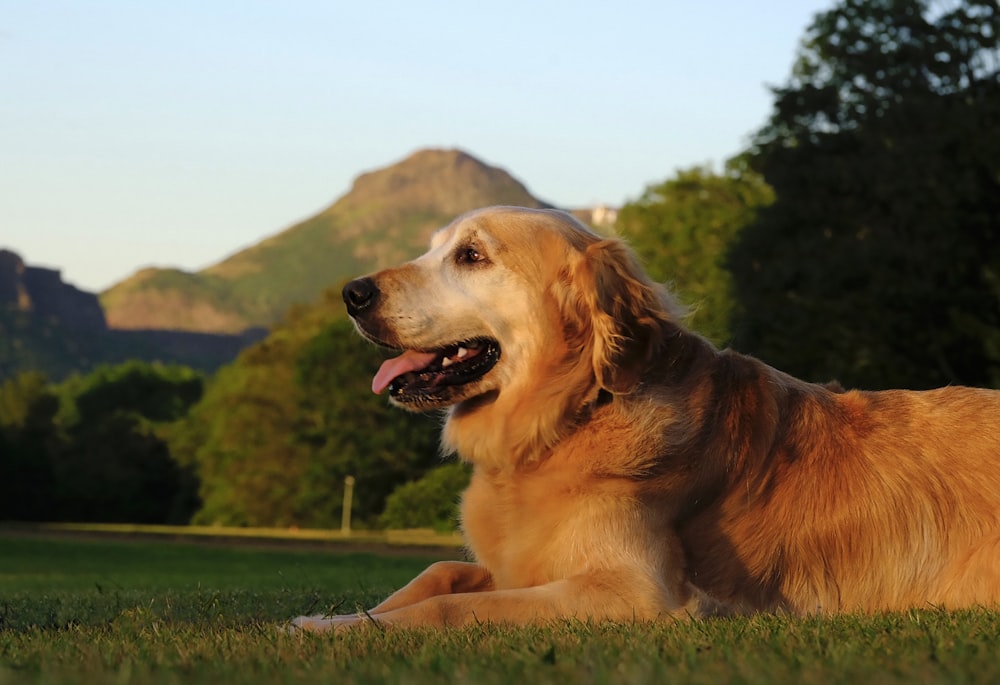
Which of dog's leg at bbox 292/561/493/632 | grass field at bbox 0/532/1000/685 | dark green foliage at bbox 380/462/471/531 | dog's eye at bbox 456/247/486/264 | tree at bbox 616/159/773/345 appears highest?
tree at bbox 616/159/773/345

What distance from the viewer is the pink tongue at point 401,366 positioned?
696 cm

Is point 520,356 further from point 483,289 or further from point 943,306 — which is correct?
point 943,306

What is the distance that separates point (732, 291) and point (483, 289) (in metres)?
42.3

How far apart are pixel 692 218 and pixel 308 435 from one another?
2758cm

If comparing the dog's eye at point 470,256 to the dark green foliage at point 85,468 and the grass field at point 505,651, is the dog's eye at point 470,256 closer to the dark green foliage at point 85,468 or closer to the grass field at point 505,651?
the grass field at point 505,651

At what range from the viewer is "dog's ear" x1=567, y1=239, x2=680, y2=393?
6500 mm

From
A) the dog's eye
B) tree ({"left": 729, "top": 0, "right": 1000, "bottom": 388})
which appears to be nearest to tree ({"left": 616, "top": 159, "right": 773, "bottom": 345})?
tree ({"left": 729, "top": 0, "right": 1000, "bottom": 388})

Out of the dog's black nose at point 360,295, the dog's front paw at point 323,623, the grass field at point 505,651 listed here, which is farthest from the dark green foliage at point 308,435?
the grass field at point 505,651

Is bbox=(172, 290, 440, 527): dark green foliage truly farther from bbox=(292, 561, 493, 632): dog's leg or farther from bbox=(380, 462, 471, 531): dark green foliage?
bbox=(292, 561, 493, 632): dog's leg

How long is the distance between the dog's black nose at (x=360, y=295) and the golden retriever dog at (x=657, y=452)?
0.01 metres

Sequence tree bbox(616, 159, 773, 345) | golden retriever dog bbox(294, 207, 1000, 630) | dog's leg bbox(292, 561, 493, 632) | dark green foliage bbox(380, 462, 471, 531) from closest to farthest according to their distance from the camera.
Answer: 1. golden retriever dog bbox(294, 207, 1000, 630)
2. dog's leg bbox(292, 561, 493, 632)
3. dark green foliage bbox(380, 462, 471, 531)
4. tree bbox(616, 159, 773, 345)

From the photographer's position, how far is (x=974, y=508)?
6.56m

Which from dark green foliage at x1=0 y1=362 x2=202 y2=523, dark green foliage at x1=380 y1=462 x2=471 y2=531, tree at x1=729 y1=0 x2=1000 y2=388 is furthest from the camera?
dark green foliage at x1=0 y1=362 x2=202 y2=523

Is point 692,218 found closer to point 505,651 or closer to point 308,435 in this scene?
point 308,435
